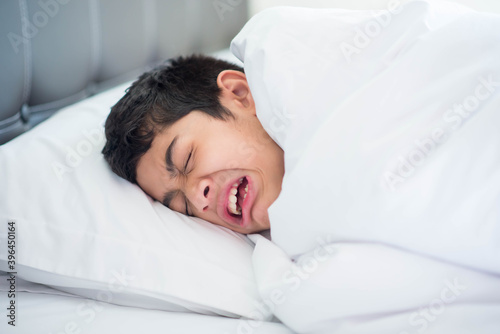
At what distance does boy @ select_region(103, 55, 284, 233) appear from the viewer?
81 cm

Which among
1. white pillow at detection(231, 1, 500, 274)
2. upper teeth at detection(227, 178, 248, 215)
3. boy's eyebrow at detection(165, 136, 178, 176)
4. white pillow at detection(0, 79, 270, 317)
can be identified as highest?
white pillow at detection(231, 1, 500, 274)

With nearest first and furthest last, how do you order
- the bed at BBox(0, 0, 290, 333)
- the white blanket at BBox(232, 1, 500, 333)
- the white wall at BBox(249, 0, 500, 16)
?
the white blanket at BBox(232, 1, 500, 333), the bed at BBox(0, 0, 290, 333), the white wall at BBox(249, 0, 500, 16)

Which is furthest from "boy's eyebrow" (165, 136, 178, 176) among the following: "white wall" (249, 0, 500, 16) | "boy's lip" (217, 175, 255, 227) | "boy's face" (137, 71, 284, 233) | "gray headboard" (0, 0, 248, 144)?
"white wall" (249, 0, 500, 16)

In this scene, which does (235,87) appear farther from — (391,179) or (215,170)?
(391,179)

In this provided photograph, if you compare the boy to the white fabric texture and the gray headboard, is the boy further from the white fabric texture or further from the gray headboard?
the gray headboard

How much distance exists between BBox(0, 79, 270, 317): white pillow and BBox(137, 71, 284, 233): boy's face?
33 millimetres

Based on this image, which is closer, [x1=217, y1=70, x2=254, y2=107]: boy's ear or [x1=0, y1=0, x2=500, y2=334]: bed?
[x1=0, y1=0, x2=500, y2=334]: bed

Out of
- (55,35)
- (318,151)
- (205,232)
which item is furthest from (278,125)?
(55,35)

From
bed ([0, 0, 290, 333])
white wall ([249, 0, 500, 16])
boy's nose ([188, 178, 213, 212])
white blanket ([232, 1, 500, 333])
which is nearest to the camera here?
white blanket ([232, 1, 500, 333])

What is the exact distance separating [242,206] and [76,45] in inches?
29.0

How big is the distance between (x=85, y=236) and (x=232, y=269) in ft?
0.89

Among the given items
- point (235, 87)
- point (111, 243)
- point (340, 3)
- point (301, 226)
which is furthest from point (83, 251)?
point (340, 3)

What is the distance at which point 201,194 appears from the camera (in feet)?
2.64

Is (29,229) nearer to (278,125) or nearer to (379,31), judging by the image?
(278,125)
